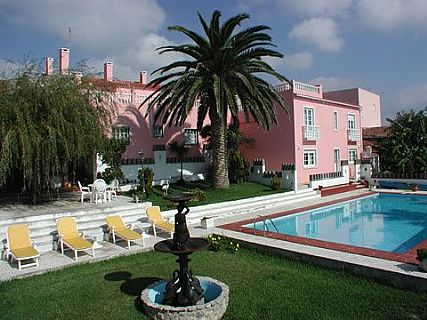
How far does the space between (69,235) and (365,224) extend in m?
12.5

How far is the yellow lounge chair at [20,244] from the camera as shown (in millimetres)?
9406

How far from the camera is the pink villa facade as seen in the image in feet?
75.6

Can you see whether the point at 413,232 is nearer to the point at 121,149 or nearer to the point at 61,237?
the point at 61,237

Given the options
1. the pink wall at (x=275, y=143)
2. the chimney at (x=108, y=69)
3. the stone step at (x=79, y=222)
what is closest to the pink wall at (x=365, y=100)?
the pink wall at (x=275, y=143)

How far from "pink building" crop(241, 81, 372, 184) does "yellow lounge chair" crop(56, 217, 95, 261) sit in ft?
55.8

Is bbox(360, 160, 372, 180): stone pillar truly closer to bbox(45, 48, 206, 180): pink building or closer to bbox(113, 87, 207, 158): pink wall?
bbox(45, 48, 206, 180): pink building

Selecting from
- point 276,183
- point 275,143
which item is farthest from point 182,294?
point 275,143

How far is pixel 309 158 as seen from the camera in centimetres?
2753

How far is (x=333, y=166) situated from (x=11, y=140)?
2500cm

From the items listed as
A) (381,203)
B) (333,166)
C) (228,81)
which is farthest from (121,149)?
(333,166)

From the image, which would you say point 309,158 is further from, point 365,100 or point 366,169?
point 365,100

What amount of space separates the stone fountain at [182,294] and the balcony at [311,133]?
21.0m

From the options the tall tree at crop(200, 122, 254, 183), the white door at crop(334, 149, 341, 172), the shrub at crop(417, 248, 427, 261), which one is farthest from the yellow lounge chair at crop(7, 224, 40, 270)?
the white door at crop(334, 149, 341, 172)

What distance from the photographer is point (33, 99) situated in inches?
501
